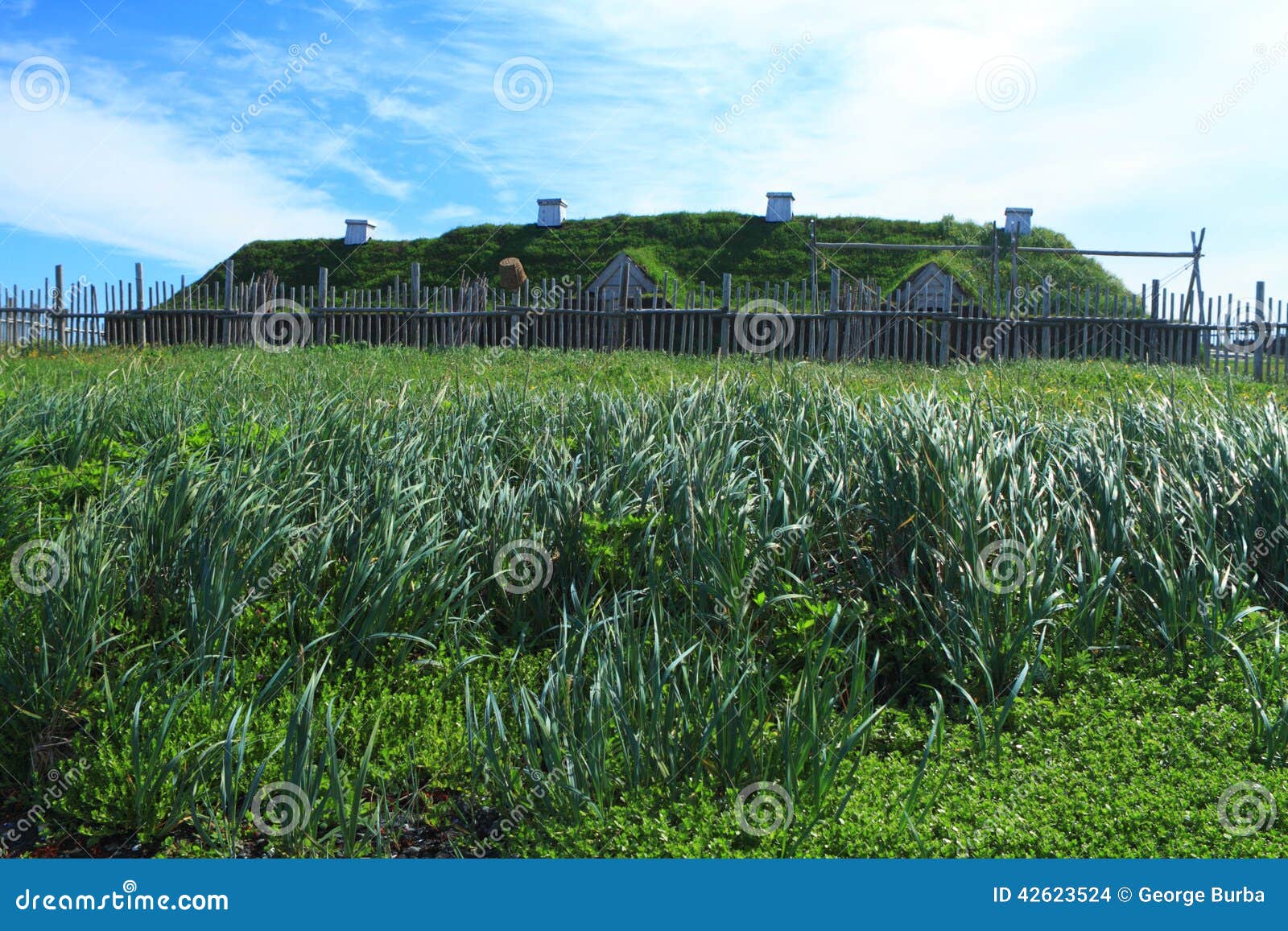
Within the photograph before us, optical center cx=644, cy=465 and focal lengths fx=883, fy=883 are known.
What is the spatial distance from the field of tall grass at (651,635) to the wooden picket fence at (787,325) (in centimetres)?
925

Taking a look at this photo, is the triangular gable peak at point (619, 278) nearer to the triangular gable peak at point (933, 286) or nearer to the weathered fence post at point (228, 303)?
the triangular gable peak at point (933, 286)

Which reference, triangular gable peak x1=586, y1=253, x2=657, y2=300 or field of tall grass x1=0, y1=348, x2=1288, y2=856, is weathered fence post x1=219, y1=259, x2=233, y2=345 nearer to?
triangular gable peak x1=586, y1=253, x2=657, y2=300

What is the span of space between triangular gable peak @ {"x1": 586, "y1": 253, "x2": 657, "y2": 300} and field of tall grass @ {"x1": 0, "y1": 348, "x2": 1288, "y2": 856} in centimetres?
1628

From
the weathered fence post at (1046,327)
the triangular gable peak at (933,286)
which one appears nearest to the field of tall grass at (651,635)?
the weathered fence post at (1046,327)

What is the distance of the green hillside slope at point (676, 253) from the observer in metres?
22.0

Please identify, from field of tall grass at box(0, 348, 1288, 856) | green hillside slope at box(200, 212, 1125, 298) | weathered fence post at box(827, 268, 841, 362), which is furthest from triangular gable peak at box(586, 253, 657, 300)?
field of tall grass at box(0, 348, 1288, 856)

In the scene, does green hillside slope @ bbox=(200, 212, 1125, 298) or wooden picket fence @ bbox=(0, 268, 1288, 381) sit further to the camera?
green hillside slope @ bbox=(200, 212, 1125, 298)

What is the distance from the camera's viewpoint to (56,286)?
19.8 m

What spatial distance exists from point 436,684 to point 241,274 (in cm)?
2804

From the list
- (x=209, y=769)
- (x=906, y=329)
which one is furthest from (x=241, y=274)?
(x=209, y=769)

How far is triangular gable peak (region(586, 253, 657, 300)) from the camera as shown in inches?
844

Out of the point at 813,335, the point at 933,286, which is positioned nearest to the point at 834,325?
the point at 813,335

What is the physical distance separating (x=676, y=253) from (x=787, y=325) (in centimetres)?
980

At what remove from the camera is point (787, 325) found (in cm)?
1528
